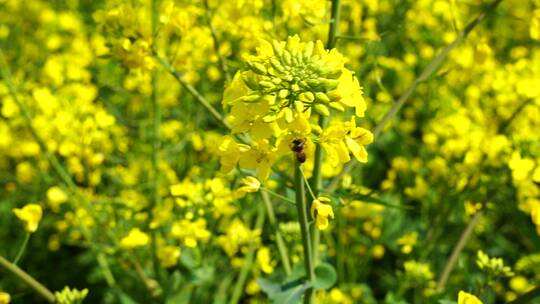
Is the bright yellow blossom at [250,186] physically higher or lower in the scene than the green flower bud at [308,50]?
lower

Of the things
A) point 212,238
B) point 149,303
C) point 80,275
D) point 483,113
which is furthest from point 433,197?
point 80,275

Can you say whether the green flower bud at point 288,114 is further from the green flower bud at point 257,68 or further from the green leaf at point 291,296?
the green leaf at point 291,296

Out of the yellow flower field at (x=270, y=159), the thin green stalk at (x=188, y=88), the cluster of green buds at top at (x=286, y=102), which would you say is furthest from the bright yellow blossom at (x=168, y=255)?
the cluster of green buds at top at (x=286, y=102)

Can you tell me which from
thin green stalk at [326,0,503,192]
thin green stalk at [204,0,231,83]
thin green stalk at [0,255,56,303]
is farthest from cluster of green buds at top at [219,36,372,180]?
thin green stalk at [0,255,56,303]

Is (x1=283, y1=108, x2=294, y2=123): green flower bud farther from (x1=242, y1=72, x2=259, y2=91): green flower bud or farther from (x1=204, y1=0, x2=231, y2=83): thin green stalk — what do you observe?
(x1=204, y1=0, x2=231, y2=83): thin green stalk

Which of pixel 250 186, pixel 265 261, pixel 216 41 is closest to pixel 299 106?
pixel 250 186

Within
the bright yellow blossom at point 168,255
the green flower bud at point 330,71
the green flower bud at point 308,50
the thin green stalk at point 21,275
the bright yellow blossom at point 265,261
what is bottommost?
the bright yellow blossom at point 168,255

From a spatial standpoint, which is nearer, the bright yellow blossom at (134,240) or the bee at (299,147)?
the bee at (299,147)

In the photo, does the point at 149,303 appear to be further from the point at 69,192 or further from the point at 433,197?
the point at 433,197
